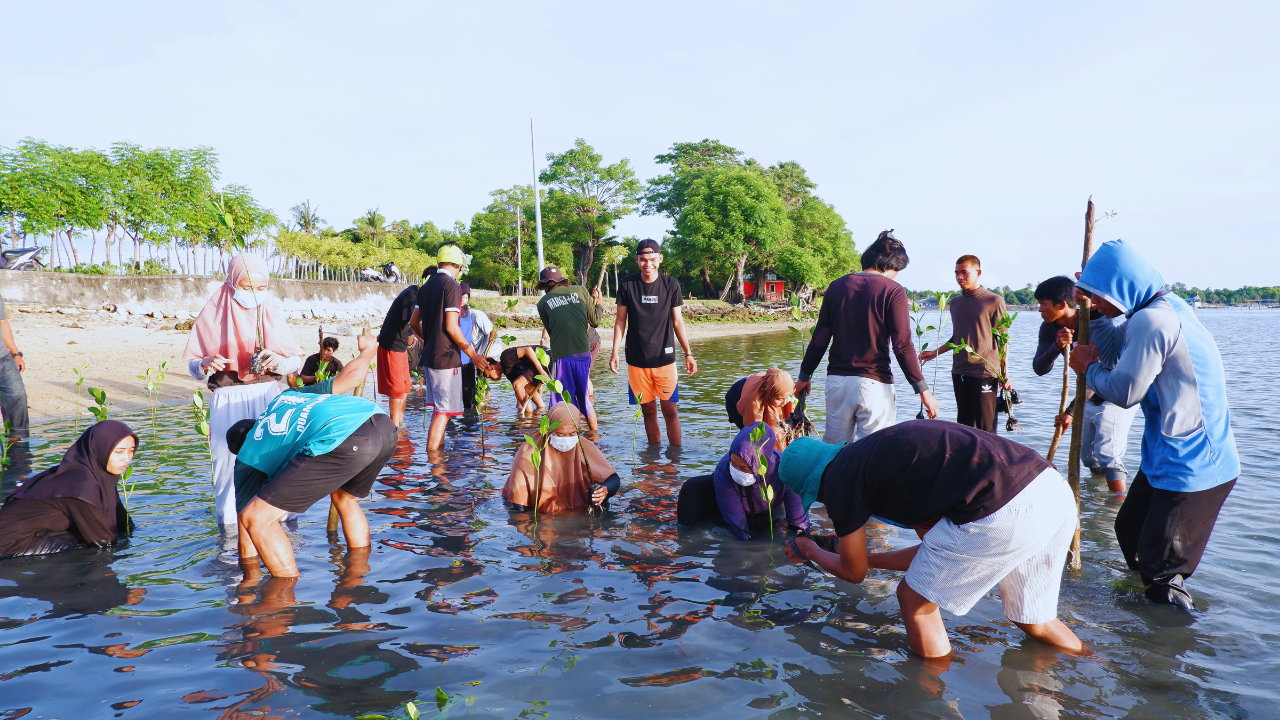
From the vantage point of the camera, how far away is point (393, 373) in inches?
317

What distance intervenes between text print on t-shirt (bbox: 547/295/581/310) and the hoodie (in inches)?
211

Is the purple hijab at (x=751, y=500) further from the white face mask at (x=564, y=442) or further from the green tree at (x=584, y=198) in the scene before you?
the green tree at (x=584, y=198)

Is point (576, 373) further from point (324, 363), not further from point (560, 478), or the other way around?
point (324, 363)

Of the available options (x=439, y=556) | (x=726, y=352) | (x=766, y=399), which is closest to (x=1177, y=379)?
(x=766, y=399)

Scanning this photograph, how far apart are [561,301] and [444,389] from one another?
161 centimetres

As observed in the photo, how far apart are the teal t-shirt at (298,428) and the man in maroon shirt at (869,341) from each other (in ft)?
10.3

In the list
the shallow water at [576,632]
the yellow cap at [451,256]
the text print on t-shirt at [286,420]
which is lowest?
the shallow water at [576,632]

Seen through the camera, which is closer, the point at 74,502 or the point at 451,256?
the point at 74,502

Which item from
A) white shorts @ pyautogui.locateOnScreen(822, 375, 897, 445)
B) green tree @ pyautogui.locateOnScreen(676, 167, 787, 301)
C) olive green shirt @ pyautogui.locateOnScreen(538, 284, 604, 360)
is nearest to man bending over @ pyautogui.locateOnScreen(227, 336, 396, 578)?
white shorts @ pyautogui.locateOnScreen(822, 375, 897, 445)

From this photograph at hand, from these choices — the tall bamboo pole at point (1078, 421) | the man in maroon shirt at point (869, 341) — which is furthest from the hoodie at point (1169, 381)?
the man in maroon shirt at point (869, 341)

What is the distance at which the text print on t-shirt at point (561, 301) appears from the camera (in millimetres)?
7770

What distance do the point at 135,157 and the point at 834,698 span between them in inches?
1621

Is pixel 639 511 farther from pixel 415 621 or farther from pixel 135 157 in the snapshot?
pixel 135 157

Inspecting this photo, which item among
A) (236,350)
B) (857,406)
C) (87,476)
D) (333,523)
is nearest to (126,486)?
(87,476)
